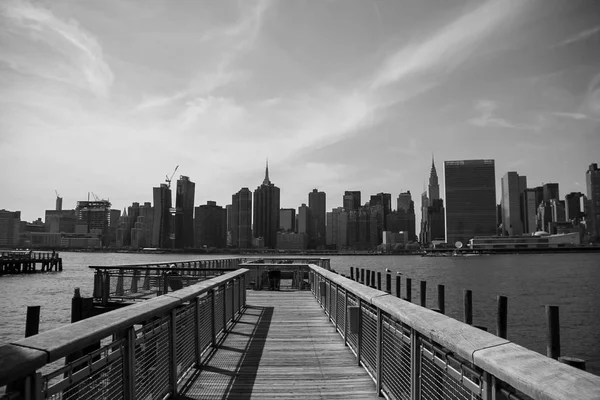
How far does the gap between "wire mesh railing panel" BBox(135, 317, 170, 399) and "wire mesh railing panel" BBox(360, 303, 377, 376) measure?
9.18 feet

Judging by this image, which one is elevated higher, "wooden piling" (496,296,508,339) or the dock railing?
the dock railing

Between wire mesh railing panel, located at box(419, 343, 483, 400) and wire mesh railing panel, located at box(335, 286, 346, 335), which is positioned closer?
wire mesh railing panel, located at box(419, 343, 483, 400)

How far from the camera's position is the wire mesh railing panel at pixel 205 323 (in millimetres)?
7914

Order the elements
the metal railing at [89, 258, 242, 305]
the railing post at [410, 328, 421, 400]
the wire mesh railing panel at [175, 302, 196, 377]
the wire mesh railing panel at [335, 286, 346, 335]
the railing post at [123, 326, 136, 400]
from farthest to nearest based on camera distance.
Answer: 1. the metal railing at [89, 258, 242, 305]
2. the wire mesh railing panel at [335, 286, 346, 335]
3. the wire mesh railing panel at [175, 302, 196, 377]
4. the railing post at [410, 328, 421, 400]
5. the railing post at [123, 326, 136, 400]

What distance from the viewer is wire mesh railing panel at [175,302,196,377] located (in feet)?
21.3

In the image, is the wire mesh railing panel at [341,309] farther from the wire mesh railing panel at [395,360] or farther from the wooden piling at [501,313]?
the wooden piling at [501,313]

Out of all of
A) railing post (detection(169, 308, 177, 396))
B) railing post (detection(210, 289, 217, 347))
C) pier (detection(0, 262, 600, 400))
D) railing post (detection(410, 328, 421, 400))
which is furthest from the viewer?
railing post (detection(210, 289, 217, 347))

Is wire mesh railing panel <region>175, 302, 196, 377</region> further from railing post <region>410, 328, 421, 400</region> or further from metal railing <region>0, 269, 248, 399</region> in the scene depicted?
railing post <region>410, 328, 421, 400</region>

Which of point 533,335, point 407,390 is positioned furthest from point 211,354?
point 533,335

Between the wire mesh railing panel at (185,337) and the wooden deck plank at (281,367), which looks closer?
the wooden deck plank at (281,367)

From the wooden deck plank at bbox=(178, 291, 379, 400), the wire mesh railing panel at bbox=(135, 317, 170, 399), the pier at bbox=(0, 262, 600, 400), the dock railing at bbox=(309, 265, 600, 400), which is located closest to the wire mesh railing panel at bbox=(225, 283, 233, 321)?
the pier at bbox=(0, 262, 600, 400)

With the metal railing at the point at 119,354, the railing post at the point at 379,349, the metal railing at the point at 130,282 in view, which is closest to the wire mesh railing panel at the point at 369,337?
the railing post at the point at 379,349

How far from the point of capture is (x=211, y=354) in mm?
8477

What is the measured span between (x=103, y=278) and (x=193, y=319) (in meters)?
11.4
